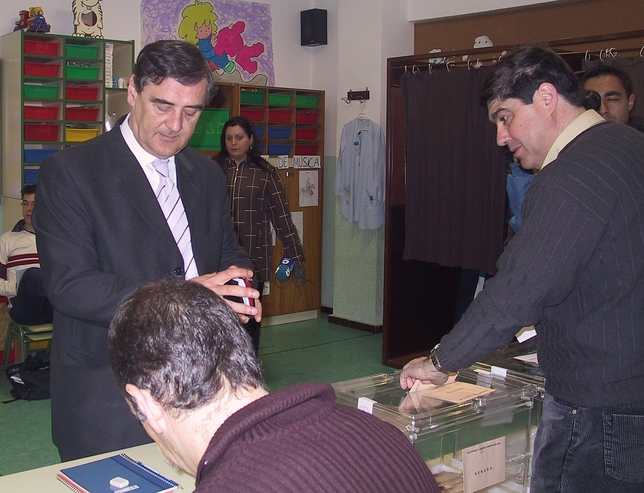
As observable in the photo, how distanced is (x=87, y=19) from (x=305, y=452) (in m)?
5.53

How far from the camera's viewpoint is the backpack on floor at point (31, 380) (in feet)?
15.1

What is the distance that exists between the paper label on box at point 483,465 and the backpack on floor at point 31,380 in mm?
3412

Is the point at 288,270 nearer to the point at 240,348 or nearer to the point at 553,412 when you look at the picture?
the point at 553,412

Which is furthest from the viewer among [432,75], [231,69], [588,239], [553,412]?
[231,69]

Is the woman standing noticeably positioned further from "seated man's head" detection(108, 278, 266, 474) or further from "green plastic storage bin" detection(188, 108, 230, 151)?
"seated man's head" detection(108, 278, 266, 474)

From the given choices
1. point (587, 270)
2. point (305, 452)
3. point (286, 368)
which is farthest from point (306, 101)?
point (305, 452)

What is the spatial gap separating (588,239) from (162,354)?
100 cm

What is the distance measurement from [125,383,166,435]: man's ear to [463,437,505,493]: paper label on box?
41.8 inches

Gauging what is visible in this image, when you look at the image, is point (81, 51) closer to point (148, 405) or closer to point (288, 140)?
point (288, 140)

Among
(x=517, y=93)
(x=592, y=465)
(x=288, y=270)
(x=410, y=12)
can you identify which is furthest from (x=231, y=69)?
(x=592, y=465)

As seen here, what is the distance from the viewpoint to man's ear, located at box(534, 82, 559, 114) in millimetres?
1765

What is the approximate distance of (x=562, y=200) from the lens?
1608 millimetres

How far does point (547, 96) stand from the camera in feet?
5.81

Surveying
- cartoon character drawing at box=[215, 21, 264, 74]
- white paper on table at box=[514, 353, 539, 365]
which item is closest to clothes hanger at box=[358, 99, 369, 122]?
cartoon character drawing at box=[215, 21, 264, 74]
